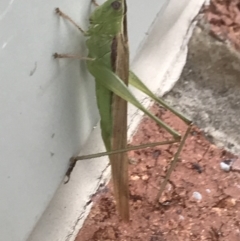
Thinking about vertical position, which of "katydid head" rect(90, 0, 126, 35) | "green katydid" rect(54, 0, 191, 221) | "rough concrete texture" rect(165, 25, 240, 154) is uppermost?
"katydid head" rect(90, 0, 126, 35)

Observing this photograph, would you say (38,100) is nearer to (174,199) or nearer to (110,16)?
(110,16)

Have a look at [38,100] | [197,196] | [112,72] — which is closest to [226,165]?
[197,196]

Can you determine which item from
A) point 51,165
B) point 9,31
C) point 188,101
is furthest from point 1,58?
point 188,101

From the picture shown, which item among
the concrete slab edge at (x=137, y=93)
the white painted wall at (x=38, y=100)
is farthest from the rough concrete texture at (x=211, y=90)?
the white painted wall at (x=38, y=100)

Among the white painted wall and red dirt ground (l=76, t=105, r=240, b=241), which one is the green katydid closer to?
the white painted wall

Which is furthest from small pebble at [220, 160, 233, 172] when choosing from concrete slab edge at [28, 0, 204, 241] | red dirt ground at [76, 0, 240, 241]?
concrete slab edge at [28, 0, 204, 241]

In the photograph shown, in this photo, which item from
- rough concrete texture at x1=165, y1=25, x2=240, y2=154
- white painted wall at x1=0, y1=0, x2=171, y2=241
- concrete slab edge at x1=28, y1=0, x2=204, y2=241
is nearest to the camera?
white painted wall at x1=0, y1=0, x2=171, y2=241
